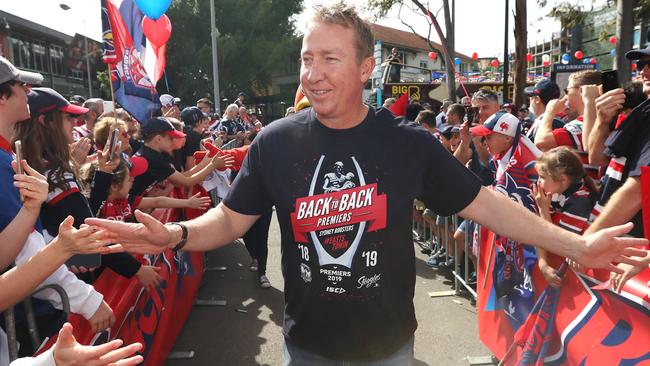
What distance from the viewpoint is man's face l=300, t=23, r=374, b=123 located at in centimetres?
188

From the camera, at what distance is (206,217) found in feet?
6.73

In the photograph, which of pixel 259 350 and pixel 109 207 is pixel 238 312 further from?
pixel 109 207

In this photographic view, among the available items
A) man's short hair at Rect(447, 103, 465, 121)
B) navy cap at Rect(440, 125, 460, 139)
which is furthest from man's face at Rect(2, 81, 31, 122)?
man's short hair at Rect(447, 103, 465, 121)

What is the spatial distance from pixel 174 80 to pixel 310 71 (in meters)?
40.4

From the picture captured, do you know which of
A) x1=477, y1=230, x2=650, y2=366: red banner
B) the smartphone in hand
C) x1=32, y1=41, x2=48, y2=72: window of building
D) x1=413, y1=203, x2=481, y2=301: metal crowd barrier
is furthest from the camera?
x1=32, y1=41, x2=48, y2=72: window of building

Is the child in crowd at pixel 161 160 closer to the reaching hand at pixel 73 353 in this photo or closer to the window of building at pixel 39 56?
the reaching hand at pixel 73 353

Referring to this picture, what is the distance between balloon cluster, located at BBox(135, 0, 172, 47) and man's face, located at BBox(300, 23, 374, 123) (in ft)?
17.9

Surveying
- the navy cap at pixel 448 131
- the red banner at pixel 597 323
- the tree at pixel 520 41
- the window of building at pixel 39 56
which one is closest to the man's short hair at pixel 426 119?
the navy cap at pixel 448 131

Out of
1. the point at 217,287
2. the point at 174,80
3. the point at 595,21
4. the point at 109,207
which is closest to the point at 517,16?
the point at 217,287

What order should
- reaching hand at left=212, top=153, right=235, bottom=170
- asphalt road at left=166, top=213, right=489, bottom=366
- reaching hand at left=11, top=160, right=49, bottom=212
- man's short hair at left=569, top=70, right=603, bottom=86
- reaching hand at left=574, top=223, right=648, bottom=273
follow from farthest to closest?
reaching hand at left=212, top=153, right=235, bottom=170
man's short hair at left=569, top=70, right=603, bottom=86
asphalt road at left=166, top=213, right=489, bottom=366
reaching hand at left=11, top=160, right=49, bottom=212
reaching hand at left=574, top=223, right=648, bottom=273

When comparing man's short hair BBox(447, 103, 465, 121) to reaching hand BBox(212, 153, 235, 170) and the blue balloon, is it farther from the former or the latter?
the blue balloon

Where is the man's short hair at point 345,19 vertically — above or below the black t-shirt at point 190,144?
above

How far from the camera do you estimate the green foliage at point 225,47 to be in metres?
38.8

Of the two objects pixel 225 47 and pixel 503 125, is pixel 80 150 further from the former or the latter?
pixel 225 47
